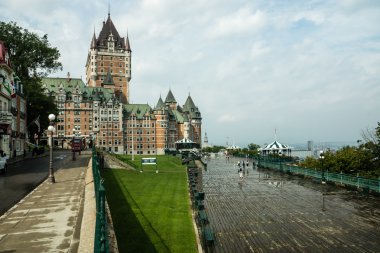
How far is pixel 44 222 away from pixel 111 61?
129613mm

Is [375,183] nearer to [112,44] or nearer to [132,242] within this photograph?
[132,242]

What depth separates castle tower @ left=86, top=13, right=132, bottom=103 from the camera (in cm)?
13388

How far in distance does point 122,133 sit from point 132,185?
90836 millimetres

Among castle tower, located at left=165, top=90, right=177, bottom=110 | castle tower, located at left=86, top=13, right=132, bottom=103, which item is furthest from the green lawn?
castle tower, located at left=165, top=90, right=177, bottom=110

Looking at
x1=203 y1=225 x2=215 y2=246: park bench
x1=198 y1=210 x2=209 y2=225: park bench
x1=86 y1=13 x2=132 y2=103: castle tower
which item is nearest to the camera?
x1=203 y1=225 x2=215 y2=246: park bench

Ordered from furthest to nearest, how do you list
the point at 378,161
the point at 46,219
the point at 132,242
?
1. the point at 378,161
2. the point at 132,242
3. the point at 46,219

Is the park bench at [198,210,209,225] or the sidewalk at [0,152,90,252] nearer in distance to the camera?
the sidewalk at [0,152,90,252]

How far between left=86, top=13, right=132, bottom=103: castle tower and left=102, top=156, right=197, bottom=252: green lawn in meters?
109

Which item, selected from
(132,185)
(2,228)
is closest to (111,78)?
(132,185)

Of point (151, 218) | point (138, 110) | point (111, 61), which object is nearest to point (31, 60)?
point (151, 218)

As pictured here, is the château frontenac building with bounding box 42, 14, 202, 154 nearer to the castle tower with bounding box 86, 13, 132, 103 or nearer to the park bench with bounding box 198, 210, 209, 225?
the castle tower with bounding box 86, 13, 132, 103

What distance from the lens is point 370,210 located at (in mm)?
21516

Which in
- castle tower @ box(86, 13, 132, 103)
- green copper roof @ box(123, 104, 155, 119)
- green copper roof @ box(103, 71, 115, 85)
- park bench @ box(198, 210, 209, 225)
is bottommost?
park bench @ box(198, 210, 209, 225)

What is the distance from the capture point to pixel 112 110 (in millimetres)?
117250
